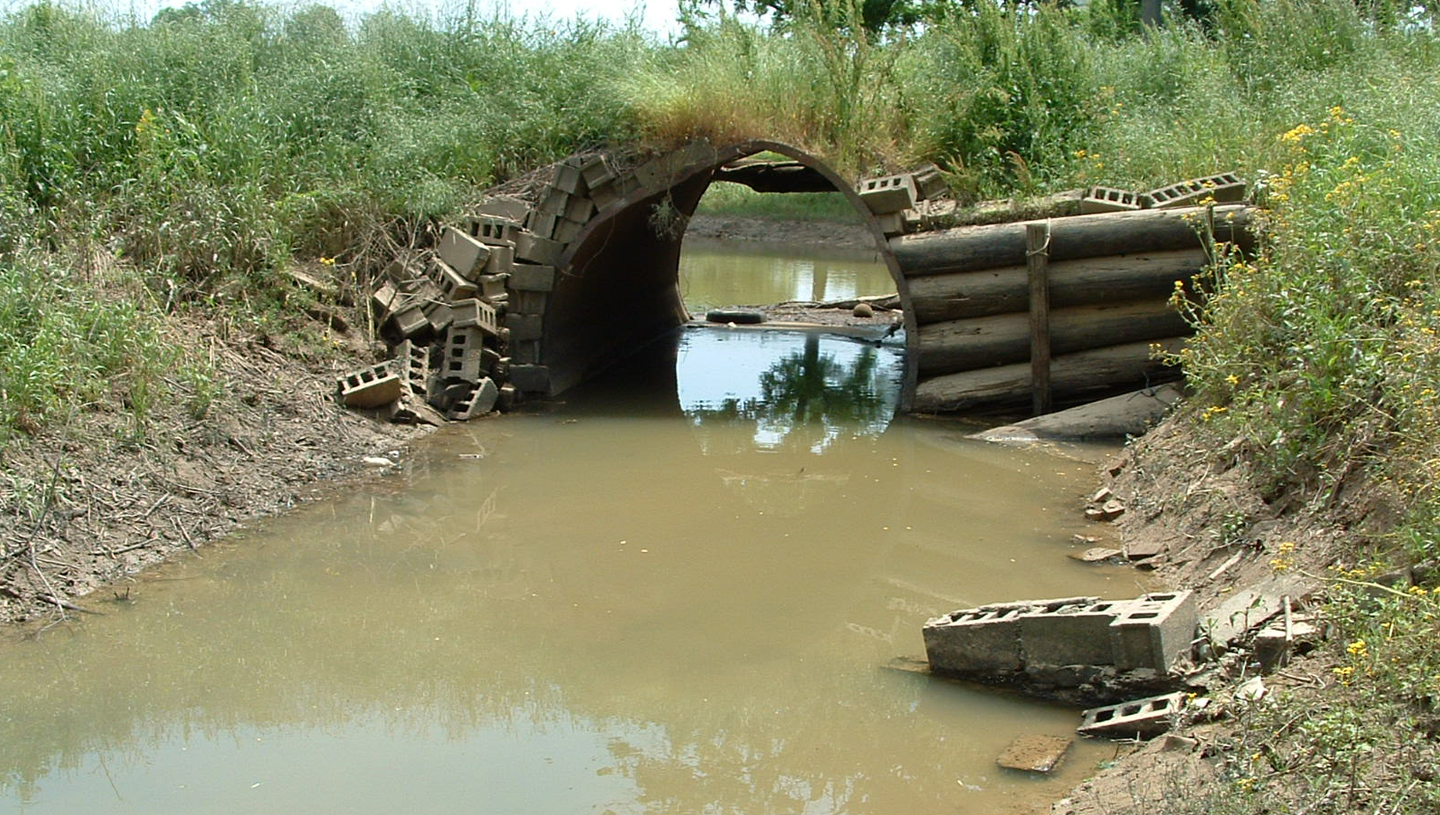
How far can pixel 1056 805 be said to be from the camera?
3.97 m

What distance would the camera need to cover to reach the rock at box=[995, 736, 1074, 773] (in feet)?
14.0

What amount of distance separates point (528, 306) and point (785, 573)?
4.75 m

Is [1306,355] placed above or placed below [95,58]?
below

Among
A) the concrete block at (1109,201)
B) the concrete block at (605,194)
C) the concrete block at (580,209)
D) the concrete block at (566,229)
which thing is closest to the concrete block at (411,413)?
the concrete block at (566,229)

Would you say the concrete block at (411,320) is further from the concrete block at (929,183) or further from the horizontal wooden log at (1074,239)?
the concrete block at (929,183)

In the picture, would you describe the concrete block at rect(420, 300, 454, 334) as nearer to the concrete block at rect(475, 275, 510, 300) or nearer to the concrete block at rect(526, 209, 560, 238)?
the concrete block at rect(475, 275, 510, 300)

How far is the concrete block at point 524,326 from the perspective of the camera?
33.9ft

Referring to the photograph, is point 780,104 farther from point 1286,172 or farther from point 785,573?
point 785,573

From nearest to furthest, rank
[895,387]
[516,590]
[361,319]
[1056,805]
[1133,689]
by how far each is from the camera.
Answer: [1056,805], [1133,689], [516,590], [361,319], [895,387]

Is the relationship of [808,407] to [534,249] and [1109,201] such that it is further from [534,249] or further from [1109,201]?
[1109,201]

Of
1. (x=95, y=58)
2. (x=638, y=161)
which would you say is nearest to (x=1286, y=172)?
(x=638, y=161)

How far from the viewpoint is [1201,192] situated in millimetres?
8992

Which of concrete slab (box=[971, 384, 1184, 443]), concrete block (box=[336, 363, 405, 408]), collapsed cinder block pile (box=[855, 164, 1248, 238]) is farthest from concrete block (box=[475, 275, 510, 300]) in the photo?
concrete slab (box=[971, 384, 1184, 443])

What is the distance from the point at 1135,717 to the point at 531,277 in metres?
6.96
